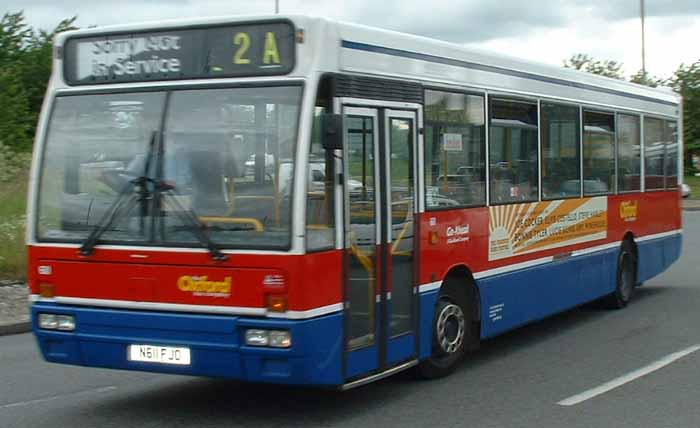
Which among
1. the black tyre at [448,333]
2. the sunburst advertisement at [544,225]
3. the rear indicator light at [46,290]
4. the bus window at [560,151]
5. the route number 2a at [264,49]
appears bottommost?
the black tyre at [448,333]

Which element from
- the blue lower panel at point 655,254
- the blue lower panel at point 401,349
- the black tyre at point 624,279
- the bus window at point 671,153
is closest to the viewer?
the blue lower panel at point 401,349

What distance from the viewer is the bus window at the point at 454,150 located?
356 inches

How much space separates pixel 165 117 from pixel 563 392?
12.8ft

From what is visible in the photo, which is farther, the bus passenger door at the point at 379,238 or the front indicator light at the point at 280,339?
the bus passenger door at the point at 379,238

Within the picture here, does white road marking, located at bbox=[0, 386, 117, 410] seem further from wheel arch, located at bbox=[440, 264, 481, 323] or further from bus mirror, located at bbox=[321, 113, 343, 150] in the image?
bus mirror, located at bbox=[321, 113, 343, 150]

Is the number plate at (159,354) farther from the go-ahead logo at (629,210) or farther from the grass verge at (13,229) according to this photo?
the grass verge at (13,229)

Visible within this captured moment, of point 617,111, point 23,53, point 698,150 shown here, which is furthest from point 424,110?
point 698,150

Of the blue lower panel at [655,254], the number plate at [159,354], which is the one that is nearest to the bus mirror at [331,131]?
the number plate at [159,354]

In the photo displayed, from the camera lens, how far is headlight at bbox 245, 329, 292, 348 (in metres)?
7.14

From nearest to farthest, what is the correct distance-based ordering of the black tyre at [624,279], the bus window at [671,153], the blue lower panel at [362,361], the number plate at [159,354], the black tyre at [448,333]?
the number plate at [159,354]
the blue lower panel at [362,361]
the black tyre at [448,333]
the black tyre at [624,279]
the bus window at [671,153]

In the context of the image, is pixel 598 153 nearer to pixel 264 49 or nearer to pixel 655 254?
pixel 655 254

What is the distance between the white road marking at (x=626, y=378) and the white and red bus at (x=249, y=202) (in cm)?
125

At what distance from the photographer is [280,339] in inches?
282

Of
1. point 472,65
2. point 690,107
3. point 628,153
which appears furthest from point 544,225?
point 690,107
